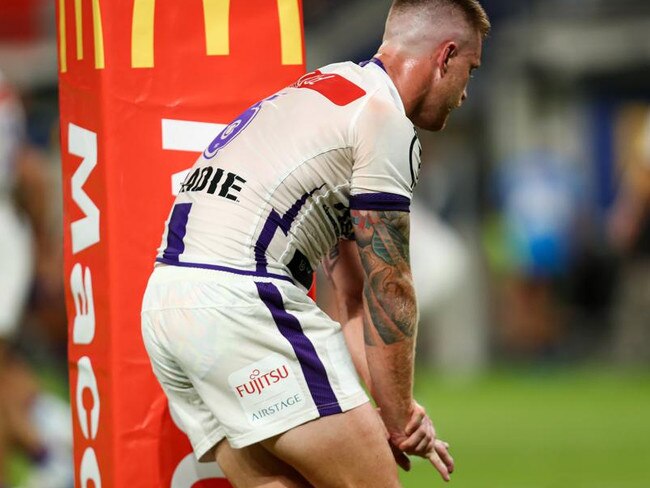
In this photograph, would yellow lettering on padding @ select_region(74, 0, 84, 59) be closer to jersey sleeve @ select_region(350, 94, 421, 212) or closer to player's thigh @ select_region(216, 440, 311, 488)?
jersey sleeve @ select_region(350, 94, 421, 212)

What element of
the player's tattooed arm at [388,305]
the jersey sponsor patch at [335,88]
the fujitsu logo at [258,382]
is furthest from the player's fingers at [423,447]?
the jersey sponsor patch at [335,88]

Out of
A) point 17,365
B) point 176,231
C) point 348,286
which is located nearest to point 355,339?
point 348,286

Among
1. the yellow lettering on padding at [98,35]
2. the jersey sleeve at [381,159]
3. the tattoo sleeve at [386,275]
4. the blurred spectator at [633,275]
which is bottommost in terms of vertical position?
the blurred spectator at [633,275]

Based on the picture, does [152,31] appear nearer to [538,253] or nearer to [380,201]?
[380,201]

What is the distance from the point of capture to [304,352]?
4297 millimetres

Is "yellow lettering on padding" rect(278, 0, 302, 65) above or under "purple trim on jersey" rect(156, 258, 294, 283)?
above

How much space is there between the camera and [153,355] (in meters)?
4.41

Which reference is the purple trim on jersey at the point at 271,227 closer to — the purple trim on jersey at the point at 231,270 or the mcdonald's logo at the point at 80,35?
the purple trim on jersey at the point at 231,270

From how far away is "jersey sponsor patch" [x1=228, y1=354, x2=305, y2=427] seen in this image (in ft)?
13.9

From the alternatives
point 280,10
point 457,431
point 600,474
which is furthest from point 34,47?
point 280,10

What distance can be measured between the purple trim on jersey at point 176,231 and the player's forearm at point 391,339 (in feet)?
2.02

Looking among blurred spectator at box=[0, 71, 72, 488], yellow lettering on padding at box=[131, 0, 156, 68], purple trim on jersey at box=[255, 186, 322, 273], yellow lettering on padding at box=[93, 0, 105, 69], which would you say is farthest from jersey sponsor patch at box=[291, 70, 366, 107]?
blurred spectator at box=[0, 71, 72, 488]

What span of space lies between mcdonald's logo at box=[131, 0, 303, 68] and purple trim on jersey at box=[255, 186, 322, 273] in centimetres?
90

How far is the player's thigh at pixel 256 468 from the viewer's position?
4.42 meters
